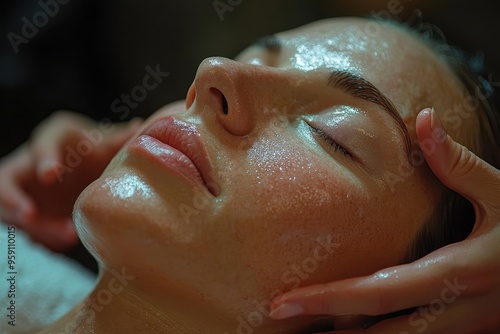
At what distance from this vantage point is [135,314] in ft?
2.60

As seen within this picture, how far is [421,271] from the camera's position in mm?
749

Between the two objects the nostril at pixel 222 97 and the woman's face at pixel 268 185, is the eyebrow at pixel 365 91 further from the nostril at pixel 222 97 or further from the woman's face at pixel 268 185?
the nostril at pixel 222 97

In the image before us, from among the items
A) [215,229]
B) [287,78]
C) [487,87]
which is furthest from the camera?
[487,87]

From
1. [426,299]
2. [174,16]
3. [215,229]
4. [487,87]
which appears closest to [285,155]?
[215,229]

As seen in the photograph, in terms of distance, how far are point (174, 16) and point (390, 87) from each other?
1.31m

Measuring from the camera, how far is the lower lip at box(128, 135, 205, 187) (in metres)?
0.73

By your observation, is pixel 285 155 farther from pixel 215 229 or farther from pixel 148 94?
pixel 148 94
